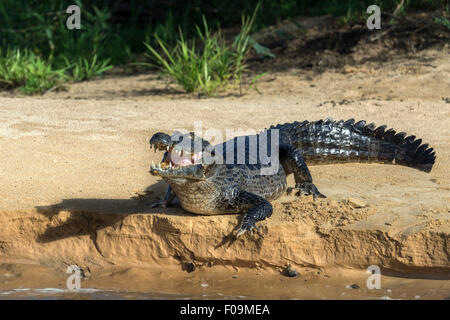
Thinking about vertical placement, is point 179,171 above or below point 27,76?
below

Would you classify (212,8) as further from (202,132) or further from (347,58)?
(202,132)

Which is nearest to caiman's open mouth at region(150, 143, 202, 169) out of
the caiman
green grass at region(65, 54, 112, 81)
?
the caiman

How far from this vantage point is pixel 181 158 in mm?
4184

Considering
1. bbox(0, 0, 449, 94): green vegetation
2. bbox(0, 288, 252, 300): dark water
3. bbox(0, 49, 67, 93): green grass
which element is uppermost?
bbox(0, 0, 449, 94): green vegetation

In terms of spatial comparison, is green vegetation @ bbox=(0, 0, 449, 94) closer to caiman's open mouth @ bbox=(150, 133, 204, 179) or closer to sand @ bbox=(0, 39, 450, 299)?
sand @ bbox=(0, 39, 450, 299)

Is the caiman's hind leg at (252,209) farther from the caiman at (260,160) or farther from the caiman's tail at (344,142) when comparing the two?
the caiman's tail at (344,142)

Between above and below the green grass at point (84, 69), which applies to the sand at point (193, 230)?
below

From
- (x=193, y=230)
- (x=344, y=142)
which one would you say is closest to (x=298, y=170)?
(x=344, y=142)

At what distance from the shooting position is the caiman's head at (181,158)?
3941 mm

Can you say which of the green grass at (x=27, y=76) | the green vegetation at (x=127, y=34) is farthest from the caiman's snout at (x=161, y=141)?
the green grass at (x=27, y=76)

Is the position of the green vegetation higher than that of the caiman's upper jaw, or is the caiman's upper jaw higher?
the green vegetation

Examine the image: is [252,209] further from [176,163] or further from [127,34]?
[127,34]

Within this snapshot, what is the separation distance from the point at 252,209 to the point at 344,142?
6.46 ft

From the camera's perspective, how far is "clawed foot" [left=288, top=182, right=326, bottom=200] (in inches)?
192
